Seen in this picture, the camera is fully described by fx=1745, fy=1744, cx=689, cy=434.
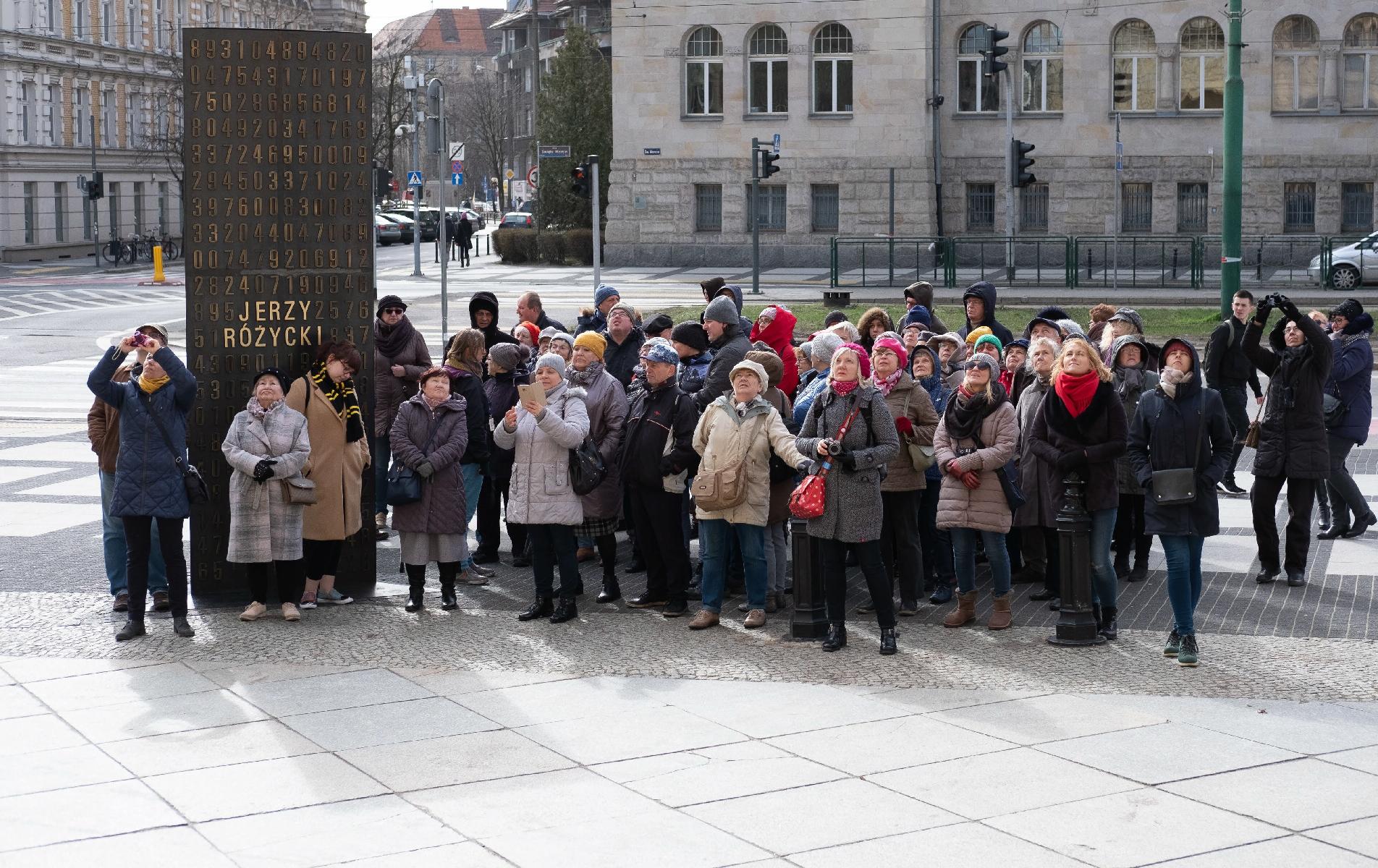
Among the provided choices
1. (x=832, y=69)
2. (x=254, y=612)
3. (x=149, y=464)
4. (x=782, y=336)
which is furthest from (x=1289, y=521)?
(x=832, y=69)

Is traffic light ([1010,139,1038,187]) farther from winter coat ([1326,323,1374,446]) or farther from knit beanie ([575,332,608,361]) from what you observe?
knit beanie ([575,332,608,361])

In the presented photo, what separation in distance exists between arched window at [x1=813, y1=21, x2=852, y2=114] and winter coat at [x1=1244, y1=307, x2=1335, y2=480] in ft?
122

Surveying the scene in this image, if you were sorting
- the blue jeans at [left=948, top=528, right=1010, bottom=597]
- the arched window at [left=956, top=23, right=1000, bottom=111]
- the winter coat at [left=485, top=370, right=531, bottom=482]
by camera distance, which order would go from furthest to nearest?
1. the arched window at [left=956, top=23, right=1000, bottom=111]
2. the winter coat at [left=485, top=370, right=531, bottom=482]
3. the blue jeans at [left=948, top=528, right=1010, bottom=597]

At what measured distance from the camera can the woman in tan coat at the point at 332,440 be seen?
10375mm

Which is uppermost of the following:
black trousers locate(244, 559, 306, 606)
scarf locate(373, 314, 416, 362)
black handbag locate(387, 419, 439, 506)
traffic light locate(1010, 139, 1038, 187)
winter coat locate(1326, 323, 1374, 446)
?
traffic light locate(1010, 139, 1038, 187)

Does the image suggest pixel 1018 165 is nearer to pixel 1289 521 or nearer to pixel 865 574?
pixel 1289 521

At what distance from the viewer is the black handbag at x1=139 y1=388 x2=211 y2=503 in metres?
9.79

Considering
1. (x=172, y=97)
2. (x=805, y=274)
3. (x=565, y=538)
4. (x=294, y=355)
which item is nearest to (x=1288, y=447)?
(x=565, y=538)

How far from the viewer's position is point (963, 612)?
999 cm

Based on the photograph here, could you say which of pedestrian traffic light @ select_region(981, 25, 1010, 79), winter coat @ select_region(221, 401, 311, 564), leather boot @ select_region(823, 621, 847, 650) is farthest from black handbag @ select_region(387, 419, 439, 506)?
pedestrian traffic light @ select_region(981, 25, 1010, 79)

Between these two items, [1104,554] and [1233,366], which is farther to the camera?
[1233,366]

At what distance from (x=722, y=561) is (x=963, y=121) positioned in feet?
126

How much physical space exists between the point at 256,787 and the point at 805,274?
39.3 metres

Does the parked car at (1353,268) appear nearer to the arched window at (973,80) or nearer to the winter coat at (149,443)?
the arched window at (973,80)
